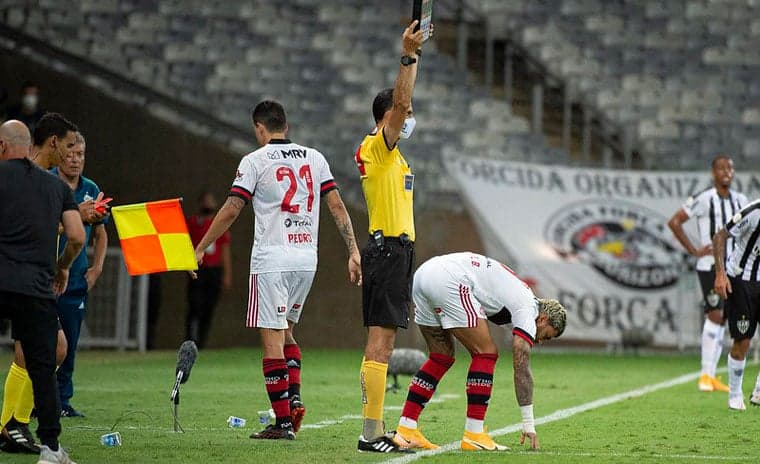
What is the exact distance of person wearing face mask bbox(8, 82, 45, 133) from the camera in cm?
1800

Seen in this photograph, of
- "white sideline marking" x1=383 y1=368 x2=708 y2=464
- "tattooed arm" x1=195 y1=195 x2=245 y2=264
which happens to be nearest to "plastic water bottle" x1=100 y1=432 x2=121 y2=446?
"tattooed arm" x1=195 y1=195 x2=245 y2=264

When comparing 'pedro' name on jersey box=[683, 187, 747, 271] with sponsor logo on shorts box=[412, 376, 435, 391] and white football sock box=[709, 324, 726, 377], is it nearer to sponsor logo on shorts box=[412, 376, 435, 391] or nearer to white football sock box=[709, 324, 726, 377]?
white football sock box=[709, 324, 726, 377]

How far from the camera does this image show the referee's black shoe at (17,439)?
301 inches

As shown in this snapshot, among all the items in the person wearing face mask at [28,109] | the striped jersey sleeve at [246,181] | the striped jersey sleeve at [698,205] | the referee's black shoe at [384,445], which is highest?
the person wearing face mask at [28,109]

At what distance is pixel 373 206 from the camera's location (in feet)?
26.2

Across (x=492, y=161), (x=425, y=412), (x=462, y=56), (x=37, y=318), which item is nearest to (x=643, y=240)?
(x=492, y=161)

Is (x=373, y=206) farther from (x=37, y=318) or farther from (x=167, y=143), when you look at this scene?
(x=167, y=143)

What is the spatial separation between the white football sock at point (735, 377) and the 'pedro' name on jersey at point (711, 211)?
96.1 inches

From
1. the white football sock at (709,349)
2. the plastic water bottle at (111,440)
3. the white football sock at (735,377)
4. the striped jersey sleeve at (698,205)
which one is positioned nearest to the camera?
the plastic water bottle at (111,440)

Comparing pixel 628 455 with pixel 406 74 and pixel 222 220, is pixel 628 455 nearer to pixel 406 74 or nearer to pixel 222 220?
pixel 406 74

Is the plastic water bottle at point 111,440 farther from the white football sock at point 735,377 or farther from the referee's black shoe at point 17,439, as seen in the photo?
the white football sock at point 735,377

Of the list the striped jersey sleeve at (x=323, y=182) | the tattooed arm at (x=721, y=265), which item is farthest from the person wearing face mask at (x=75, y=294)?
the tattooed arm at (x=721, y=265)

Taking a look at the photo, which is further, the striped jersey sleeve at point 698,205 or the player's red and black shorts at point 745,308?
the striped jersey sleeve at point 698,205

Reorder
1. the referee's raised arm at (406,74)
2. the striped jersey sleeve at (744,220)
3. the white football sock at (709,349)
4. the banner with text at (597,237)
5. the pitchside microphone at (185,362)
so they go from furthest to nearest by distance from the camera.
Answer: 1. the banner with text at (597,237)
2. the white football sock at (709,349)
3. the striped jersey sleeve at (744,220)
4. the pitchside microphone at (185,362)
5. the referee's raised arm at (406,74)
